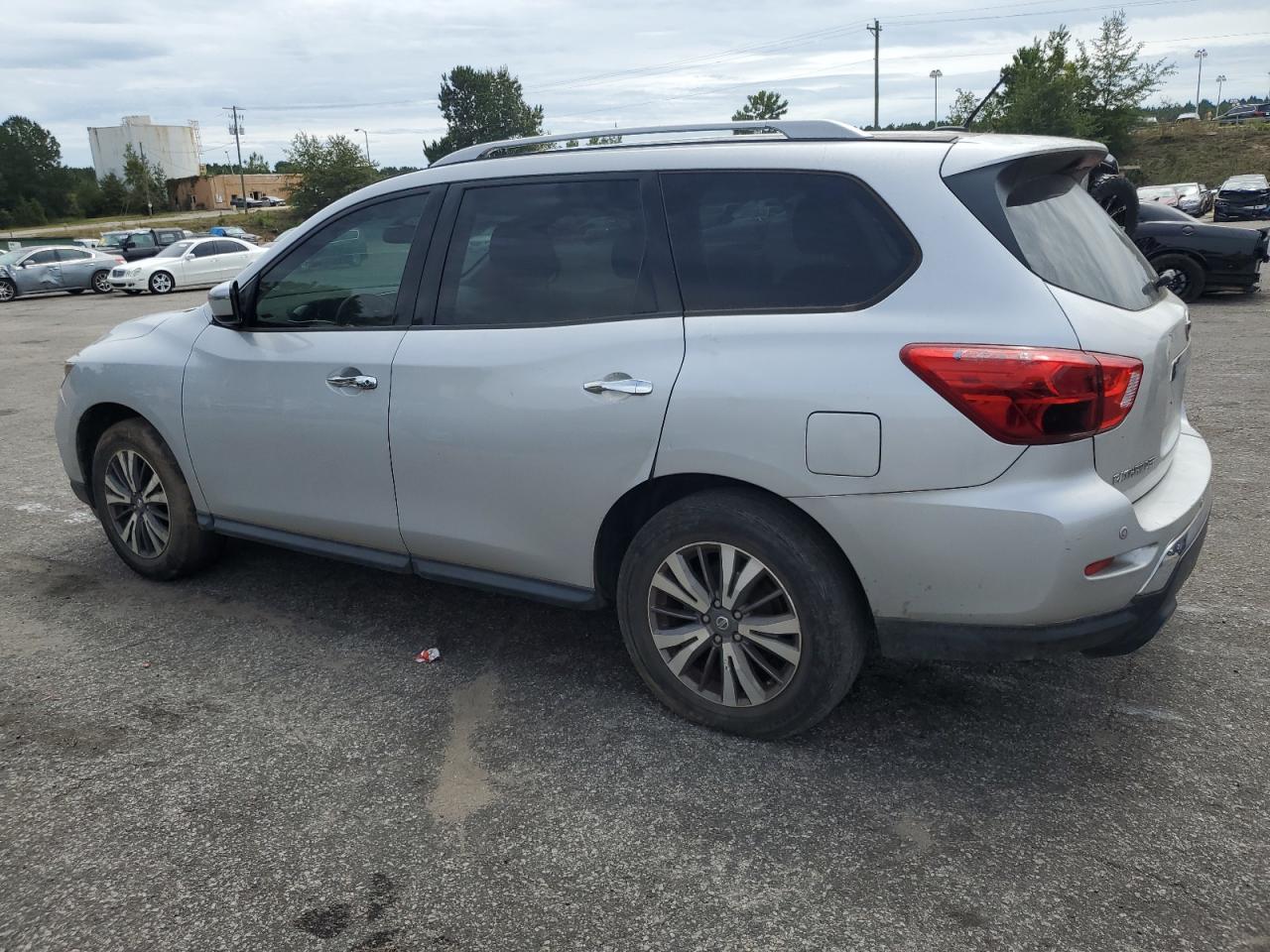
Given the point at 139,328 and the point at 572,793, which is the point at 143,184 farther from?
the point at 572,793

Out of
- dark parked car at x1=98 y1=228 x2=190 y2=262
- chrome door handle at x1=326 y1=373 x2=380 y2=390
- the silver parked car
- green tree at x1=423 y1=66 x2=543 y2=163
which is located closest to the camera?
chrome door handle at x1=326 y1=373 x2=380 y2=390

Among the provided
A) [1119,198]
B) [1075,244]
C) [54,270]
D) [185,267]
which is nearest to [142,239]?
[54,270]

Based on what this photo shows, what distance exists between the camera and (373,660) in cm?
404

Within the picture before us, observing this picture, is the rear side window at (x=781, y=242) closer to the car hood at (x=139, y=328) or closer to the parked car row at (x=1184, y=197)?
the car hood at (x=139, y=328)

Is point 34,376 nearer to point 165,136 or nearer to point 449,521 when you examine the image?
point 449,521

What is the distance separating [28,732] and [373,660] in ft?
3.82

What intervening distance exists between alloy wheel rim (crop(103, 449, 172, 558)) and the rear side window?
281 cm

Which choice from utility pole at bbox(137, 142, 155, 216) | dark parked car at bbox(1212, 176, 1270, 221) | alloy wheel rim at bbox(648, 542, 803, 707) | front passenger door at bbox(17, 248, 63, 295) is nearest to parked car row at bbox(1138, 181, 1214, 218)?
dark parked car at bbox(1212, 176, 1270, 221)

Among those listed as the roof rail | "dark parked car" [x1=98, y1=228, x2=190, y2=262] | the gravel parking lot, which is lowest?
the gravel parking lot

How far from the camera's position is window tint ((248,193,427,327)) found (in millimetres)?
3953

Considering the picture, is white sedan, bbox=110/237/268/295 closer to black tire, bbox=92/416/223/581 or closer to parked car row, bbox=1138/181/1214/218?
black tire, bbox=92/416/223/581

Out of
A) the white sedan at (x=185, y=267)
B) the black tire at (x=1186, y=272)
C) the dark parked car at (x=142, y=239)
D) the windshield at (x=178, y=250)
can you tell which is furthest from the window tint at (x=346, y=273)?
the dark parked car at (x=142, y=239)

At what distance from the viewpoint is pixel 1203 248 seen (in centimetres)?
1419

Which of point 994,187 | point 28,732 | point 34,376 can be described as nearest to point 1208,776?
point 994,187
